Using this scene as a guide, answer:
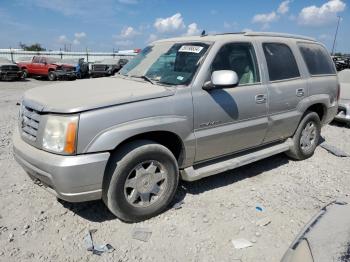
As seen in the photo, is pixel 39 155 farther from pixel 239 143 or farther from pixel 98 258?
pixel 239 143

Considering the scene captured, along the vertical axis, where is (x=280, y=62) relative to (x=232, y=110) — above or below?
above

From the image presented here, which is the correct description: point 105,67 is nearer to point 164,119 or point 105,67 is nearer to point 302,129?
point 302,129

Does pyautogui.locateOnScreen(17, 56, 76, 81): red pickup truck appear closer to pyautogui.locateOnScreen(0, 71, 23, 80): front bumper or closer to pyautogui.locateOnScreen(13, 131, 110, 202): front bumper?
pyautogui.locateOnScreen(0, 71, 23, 80): front bumper

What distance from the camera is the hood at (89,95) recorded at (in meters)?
3.18

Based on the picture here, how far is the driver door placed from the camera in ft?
12.8

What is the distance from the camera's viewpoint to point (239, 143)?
4.39 meters

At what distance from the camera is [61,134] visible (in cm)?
310

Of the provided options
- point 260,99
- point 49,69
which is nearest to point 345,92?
point 260,99

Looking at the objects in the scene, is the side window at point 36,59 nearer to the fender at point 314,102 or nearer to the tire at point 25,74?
the tire at point 25,74

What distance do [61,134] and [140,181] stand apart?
96 cm

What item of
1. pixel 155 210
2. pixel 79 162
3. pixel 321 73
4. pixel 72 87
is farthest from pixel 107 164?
pixel 321 73

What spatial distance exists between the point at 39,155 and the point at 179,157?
1.49m

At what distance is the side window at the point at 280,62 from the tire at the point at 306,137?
0.82m

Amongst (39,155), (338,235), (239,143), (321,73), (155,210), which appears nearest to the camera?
(338,235)
